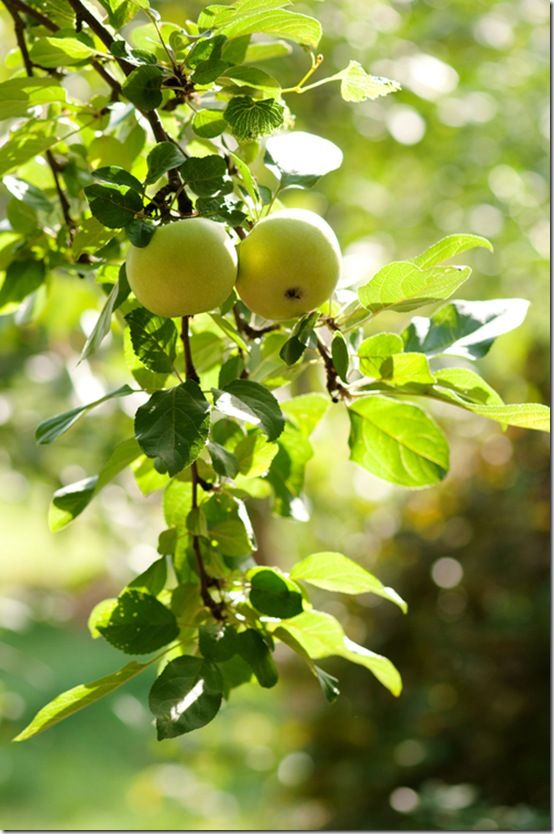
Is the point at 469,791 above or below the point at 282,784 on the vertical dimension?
above

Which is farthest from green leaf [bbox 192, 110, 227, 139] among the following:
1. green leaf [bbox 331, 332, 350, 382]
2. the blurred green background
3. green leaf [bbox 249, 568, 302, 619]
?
the blurred green background

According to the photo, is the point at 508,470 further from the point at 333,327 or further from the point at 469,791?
the point at 333,327

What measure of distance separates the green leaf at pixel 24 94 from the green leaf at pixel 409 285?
0.24 m

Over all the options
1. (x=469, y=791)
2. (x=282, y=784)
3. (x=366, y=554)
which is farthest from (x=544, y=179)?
(x=282, y=784)

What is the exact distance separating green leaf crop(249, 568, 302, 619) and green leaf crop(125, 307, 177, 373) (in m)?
0.12

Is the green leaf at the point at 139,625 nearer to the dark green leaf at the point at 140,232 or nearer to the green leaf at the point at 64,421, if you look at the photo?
the green leaf at the point at 64,421

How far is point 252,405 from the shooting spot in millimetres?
482

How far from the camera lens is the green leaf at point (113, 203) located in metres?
0.46

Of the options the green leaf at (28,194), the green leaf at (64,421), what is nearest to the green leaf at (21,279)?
the green leaf at (28,194)

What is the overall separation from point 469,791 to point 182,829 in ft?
3.94

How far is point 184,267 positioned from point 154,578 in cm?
21

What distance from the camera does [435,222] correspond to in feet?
8.07

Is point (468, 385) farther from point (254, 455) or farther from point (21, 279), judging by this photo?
point (21, 279)

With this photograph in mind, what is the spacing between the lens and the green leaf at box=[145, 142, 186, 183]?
1.55 ft
